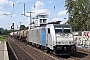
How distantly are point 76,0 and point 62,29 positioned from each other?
1688 inches

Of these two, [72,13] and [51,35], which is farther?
[72,13]

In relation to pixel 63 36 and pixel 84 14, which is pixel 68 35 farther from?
pixel 84 14

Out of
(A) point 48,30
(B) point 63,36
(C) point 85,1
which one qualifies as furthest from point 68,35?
(C) point 85,1

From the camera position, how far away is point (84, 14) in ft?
199

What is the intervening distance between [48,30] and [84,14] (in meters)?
39.2

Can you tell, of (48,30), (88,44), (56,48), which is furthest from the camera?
(88,44)

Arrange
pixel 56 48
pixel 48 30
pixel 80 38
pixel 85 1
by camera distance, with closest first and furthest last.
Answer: pixel 56 48 < pixel 48 30 < pixel 80 38 < pixel 85 1

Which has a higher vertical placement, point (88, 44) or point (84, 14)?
point (84, 14)

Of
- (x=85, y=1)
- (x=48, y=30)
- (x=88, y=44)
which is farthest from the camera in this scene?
(x=85, y=1)

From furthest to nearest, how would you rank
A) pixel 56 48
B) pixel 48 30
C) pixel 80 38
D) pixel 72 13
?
pixel 72 13 → pixel 80 38 → pixel 48 30 → pixel 56 48

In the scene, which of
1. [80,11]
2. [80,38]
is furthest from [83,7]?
[80,38]

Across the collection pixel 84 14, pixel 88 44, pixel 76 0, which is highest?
pixel 76 0

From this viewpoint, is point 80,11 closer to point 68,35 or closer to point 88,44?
point 88,44

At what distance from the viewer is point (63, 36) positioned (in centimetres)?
2058
